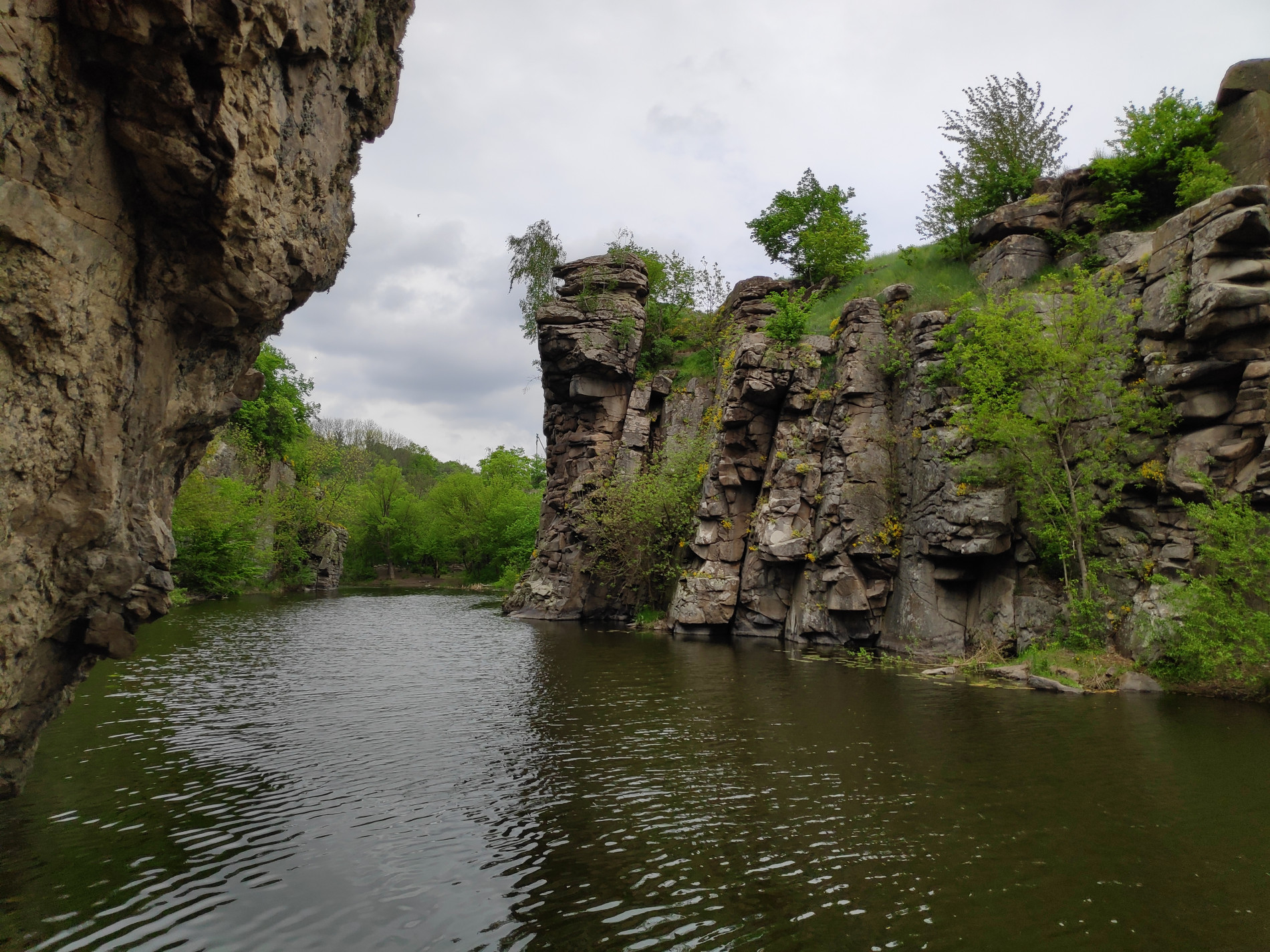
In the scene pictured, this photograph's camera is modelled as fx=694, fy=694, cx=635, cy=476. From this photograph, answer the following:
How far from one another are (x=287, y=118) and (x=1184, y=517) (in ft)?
71.4

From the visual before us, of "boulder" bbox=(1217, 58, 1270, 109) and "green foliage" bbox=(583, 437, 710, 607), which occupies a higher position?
"boulder" bbox=(1217, 58, 1270, 109)

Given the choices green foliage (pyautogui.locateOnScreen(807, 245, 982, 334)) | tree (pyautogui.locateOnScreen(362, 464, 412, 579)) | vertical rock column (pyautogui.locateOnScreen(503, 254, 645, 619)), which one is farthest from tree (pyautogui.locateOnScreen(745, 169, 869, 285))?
tree (pyautogui.locateOnScreen(362, 464, 412, 579))

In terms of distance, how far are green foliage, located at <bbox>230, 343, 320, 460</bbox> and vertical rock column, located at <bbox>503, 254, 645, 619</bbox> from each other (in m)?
27.6

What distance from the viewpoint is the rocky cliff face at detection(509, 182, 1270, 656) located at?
1808 cm

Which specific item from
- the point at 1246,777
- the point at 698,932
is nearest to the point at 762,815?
the point at 698,932

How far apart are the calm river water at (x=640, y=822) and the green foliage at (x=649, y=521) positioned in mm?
17449

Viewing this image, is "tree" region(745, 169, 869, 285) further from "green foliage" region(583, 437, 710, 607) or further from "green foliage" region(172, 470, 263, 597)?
"green foliage" region(172, 470, 263, 597)

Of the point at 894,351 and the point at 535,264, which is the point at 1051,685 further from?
the point at 535,264

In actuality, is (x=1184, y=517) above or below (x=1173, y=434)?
below

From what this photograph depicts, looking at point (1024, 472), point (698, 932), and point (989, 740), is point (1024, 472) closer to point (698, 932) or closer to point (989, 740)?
point (989, 740)

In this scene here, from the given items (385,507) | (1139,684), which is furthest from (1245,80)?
→ (385,507)

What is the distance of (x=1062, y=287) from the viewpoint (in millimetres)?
25062

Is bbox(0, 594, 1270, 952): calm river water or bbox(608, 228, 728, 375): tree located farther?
bbox(608, 228, 728, 375): tree

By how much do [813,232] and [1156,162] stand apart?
1748cm
